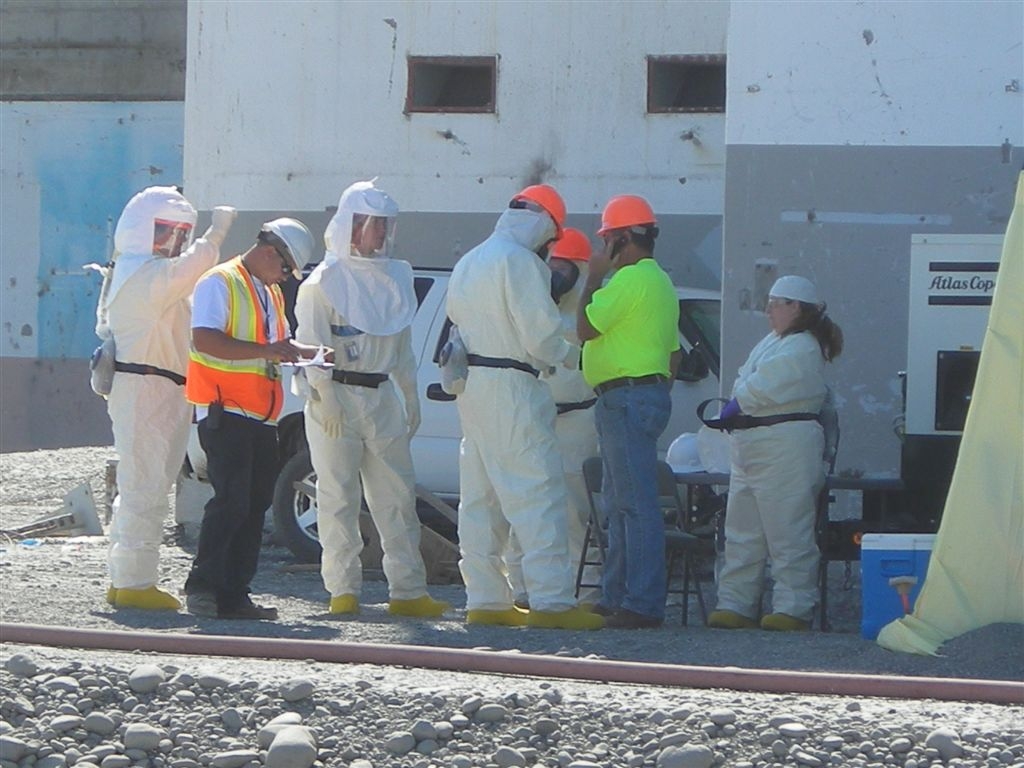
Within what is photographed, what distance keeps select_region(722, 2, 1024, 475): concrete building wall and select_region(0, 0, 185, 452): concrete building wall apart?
378 inches

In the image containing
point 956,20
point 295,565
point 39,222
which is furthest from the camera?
point 39,222

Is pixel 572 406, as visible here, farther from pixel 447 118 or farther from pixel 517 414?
pixel 447 118

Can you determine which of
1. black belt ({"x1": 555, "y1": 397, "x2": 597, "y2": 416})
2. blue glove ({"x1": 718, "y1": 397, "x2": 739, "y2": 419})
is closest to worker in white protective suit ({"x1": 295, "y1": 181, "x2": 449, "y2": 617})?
black belt ({"x1": 555, "y1": 397, "x2": 597, "y2": 416})

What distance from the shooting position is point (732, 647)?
26.2ft

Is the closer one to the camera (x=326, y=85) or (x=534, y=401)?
(x=534, y=401)

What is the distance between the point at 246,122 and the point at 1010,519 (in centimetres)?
742

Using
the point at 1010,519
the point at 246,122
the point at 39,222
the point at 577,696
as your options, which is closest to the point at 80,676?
the point at 577,696

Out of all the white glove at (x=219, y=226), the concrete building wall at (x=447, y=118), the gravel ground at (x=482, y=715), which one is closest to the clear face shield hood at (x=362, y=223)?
the white glove at (x=219, y=226)

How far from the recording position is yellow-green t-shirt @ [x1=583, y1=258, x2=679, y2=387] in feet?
28.3

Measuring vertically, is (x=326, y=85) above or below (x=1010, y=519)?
above

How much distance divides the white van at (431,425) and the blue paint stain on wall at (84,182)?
311 inches

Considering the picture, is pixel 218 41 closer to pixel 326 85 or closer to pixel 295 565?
pixel 326 85

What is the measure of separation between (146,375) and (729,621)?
2.99m

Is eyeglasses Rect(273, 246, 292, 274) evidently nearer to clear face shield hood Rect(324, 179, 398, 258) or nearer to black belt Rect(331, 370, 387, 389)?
clear face shield hood Rect(324, 179, 398, 258)
